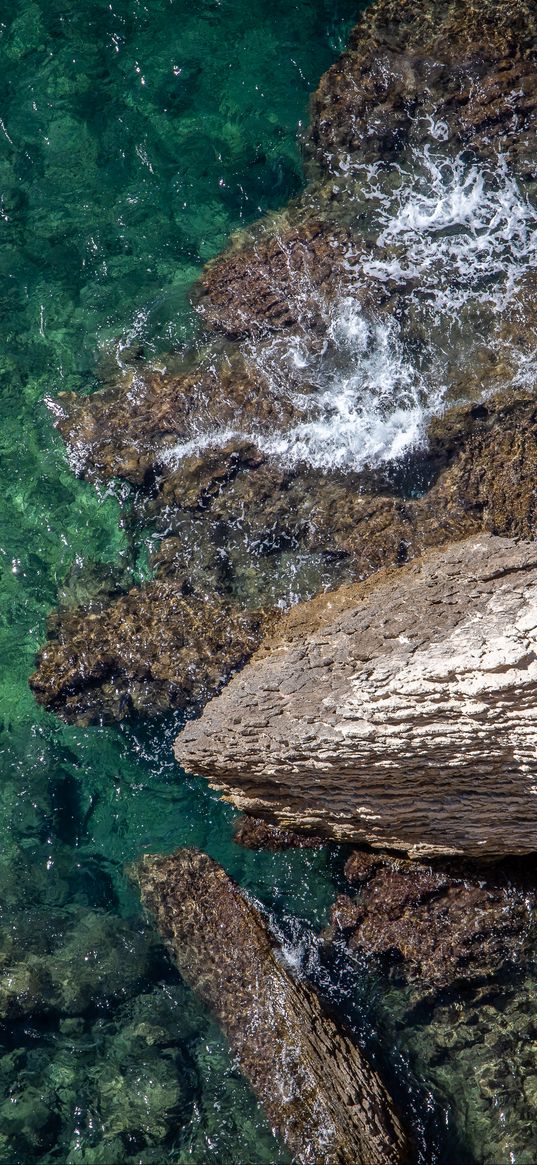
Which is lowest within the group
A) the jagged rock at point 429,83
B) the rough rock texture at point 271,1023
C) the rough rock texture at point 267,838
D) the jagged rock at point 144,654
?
the rough rock texture at point 271,1023

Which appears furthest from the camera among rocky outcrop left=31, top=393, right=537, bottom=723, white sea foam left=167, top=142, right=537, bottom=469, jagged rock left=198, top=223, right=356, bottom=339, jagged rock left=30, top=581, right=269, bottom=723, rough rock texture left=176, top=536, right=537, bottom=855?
jagged rock left=198, top=223, right=356, bottom=339

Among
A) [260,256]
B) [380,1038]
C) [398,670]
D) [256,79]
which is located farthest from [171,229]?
[380,1038]

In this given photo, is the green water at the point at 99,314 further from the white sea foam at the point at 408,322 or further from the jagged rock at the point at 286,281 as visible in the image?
the white sea foam at the point at 408,322

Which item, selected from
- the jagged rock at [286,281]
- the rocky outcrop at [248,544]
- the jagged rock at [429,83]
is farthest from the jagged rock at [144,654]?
the jagged rock at [429,83]

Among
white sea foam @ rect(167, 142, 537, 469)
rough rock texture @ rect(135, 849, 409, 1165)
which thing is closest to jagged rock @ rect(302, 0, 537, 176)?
white sea foam @ rect(167, 142, 537, 469)

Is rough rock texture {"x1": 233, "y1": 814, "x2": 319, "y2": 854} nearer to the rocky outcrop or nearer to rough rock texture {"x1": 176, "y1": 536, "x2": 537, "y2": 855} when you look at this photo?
rough rock texture {"x1": 176, "y1": 536, "x2": 537, "y2": 855}

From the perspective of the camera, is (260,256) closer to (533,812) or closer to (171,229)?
(171,229)

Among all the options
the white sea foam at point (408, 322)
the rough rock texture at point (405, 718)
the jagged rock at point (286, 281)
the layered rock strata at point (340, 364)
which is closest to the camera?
the rough rock texture at point (405, 718)
